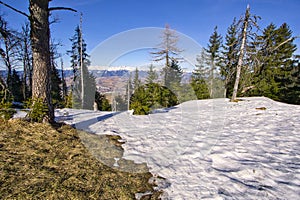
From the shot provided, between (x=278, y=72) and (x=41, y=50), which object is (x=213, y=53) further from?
(x=41, y=50)

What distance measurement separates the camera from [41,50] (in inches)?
187

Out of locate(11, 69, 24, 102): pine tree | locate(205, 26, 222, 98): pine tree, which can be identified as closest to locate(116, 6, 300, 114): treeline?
locate(205, 26, 222, 98): pine tree

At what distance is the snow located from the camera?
2549 mm

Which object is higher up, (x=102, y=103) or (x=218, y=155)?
(x=102, y=103)

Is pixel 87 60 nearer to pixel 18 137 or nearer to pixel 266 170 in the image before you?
pixel 18 137

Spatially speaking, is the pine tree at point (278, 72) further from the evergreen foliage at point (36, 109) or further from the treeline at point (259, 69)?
the evergreen foliage at point (36, 109)

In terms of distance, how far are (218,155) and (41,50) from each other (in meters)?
5.72

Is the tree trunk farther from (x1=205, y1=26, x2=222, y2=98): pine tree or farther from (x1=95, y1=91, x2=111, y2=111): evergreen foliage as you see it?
(x1=205, y1=26, x2=222, y2=98): pine tree

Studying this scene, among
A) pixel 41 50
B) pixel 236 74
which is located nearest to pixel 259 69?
pixel 236 74

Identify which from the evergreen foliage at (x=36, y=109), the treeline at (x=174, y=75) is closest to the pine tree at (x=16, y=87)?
the treeline at (x=174, y=75)

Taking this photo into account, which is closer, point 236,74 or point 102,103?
point 236,74

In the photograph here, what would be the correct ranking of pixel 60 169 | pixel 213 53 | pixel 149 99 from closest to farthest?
pixel 60 169 < pixel 149 99 < pixel 213 53

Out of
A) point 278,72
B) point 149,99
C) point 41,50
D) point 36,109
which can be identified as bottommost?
point 36,109

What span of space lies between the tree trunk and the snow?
150 centimetres
